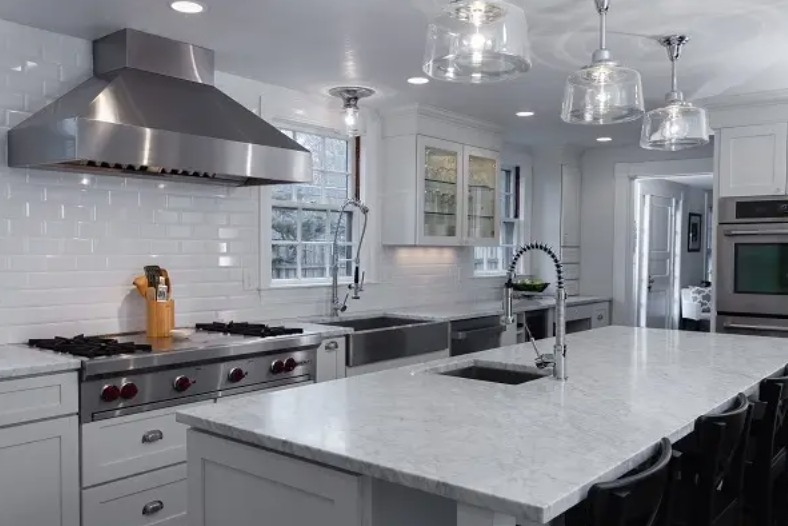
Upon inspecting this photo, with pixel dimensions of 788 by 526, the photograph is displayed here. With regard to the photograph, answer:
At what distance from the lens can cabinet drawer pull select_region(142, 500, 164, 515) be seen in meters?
3.04

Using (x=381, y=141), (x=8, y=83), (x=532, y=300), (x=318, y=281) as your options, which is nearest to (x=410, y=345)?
(x=318, y=281)

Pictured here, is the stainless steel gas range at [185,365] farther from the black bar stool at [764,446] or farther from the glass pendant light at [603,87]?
the black bar stool at [764,446]

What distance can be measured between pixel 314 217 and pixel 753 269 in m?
3.12

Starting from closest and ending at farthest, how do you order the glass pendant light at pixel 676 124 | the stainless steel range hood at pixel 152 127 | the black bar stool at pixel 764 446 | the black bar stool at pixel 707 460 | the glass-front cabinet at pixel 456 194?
1. the black bar stool at pixel 707 460
2. the black bar stool at pixel 764 446
3. the stainless steel range hood at pixel 152 127
4. the glass pendant light at pixel 676 124
5. the glass-front cabinet at pixel 456 194

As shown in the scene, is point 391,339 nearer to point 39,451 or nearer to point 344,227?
point 344,227

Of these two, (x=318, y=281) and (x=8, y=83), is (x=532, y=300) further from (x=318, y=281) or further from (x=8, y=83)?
(x=8, y=83)

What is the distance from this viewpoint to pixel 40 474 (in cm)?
268

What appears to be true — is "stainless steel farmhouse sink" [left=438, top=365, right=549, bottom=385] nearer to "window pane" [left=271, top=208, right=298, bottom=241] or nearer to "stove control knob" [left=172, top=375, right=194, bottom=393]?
"stove control knob" [left=172, top=375, right=194, bottom=393]

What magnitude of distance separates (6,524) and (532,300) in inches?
183

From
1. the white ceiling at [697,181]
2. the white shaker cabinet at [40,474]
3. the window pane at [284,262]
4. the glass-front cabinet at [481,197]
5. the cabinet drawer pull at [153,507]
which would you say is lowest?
the cabinet drawer pull at [153,507]

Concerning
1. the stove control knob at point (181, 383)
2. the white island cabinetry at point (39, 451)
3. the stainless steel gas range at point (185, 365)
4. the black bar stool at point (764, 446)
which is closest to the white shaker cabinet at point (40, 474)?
the white island cabinetry at point (39, 451)

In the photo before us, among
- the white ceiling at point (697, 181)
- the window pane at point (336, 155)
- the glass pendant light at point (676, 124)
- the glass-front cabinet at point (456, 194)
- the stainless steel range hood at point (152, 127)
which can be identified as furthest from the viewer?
the white ceiling at point (697, 181)

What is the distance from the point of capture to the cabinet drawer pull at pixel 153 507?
3.04 meters

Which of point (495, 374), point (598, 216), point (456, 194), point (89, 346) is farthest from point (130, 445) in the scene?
point (598, 216)
